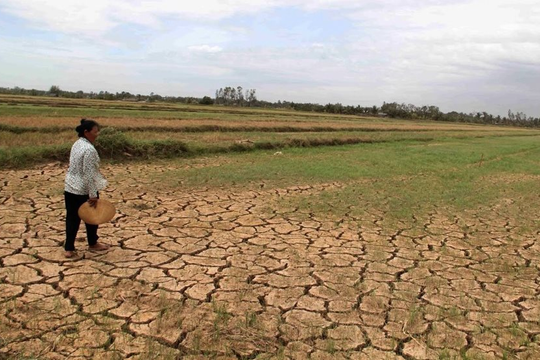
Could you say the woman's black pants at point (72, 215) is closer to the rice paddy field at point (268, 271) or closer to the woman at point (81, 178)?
the woman at point (81, 178)

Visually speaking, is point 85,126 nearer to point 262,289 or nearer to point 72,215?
point 72,215

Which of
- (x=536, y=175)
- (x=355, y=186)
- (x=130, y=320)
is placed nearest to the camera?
(x=130, y=320)

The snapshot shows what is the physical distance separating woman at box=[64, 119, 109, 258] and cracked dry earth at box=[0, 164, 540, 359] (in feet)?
1.26

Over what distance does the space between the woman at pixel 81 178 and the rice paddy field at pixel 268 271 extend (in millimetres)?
362

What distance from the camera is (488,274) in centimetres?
467

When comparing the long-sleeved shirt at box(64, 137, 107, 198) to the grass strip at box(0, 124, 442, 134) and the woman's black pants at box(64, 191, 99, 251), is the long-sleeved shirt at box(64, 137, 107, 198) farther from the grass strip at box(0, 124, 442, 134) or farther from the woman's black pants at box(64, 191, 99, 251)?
the grass strip at box(0, 124, 442, 134)

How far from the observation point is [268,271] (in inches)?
175

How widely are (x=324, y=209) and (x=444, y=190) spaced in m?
3.69

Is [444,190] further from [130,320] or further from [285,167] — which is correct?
[130,320]

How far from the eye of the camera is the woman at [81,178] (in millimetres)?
4324

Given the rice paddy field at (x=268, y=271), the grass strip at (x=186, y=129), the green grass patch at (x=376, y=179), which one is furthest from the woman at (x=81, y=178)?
the grass strip at (x=186, y=129)

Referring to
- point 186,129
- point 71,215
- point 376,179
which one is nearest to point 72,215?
point 71,215

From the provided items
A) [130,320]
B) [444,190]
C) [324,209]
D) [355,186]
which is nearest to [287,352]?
[130,320]

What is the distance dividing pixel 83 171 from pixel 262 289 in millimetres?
2134
